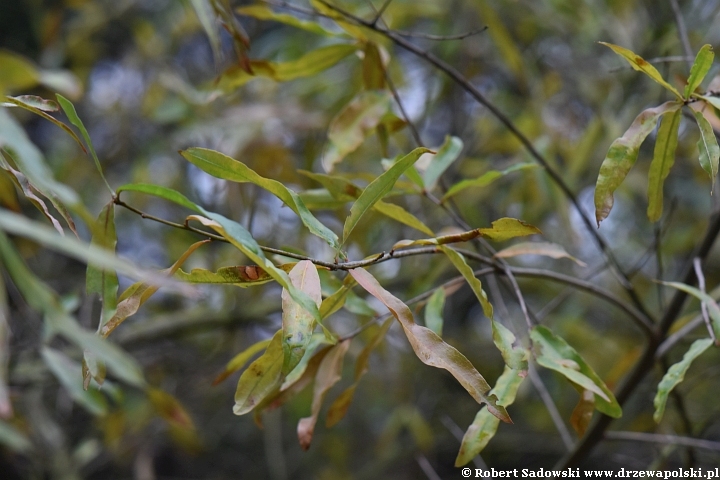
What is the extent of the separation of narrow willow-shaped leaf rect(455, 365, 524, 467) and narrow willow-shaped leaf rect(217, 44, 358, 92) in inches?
16.7

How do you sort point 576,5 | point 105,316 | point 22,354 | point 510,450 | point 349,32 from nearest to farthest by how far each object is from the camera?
point 105,316 < point 349,32 < point 22,354 < point 576,5 < point 510,450

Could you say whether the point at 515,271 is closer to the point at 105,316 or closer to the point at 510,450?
the point at 105,316

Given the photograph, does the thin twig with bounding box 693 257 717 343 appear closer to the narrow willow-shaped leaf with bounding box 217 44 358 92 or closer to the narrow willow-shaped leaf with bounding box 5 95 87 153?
the narrow willow-shaped leaf with bounding box 217 44 358 92

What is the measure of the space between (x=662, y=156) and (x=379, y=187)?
0.24 m

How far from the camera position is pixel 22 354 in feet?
4.66

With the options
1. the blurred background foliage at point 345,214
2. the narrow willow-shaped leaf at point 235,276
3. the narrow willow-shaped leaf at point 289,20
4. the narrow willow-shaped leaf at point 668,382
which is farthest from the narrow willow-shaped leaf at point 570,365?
the blurred background foliage at point 345,214

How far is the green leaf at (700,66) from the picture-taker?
47 centimetres

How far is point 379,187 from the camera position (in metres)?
0.47

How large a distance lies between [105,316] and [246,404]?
0.12 metres

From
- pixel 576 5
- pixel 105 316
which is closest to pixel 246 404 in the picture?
pixel 105 316

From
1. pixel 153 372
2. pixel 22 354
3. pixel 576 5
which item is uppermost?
pixel 576 5

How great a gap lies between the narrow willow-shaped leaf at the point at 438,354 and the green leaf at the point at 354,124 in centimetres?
26

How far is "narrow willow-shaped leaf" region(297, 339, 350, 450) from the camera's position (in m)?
0.56

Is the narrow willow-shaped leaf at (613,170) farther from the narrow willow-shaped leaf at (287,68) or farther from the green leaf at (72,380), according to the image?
the green leaf at (72,380)
